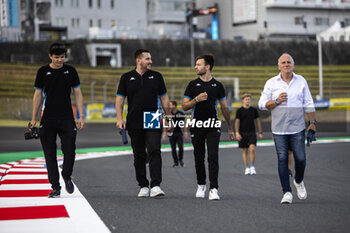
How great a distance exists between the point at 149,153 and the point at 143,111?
1.84 ft

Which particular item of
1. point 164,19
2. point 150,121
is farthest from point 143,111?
point 164,19

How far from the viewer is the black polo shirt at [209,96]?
864cm

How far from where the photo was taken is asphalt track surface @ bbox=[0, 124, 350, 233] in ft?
20.6

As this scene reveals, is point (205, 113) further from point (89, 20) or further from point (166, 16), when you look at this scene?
point (166, 16)

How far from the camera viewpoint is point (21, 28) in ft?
267

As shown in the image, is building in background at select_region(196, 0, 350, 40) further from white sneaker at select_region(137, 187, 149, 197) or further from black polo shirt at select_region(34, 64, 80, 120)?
black polo shirt at select_region(34, 64, 80, 120)

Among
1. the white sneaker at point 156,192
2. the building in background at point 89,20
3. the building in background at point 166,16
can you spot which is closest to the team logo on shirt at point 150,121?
the white sneaker at point 156,192

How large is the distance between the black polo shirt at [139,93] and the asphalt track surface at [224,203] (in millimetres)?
1057

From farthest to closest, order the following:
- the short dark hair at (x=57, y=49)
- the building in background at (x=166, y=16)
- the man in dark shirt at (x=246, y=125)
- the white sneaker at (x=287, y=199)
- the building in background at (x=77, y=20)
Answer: the building in background at (x=166, y=16)
the building in background at (x=77, y=20)
the man in dark shirt at (x=246, y=125)
the short dark hair at (x=57, y=49)
the white sneaker at (x=287, y=199)

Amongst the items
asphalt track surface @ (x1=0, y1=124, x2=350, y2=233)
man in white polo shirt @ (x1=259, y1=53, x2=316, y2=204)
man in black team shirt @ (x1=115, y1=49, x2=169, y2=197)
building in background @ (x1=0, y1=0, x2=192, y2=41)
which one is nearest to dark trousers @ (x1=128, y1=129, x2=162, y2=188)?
man in black team shirt @ (x1=115, y1=49, x2=169, y2=197)

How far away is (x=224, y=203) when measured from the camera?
797cm

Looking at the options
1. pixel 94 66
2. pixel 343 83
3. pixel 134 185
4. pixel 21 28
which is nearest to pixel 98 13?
pixel 21 28

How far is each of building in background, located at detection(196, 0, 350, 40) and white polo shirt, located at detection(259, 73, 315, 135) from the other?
2978 inches

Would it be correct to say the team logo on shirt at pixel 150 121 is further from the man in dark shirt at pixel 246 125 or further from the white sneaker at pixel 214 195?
the man in dark shirt at pixel 246 125
